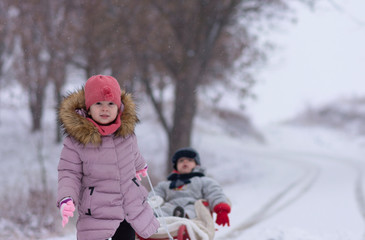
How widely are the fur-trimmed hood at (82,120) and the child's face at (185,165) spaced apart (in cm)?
163

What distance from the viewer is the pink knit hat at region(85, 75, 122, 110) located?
2.83m

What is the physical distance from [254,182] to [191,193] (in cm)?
811

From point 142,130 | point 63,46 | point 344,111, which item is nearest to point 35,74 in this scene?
point 63,46

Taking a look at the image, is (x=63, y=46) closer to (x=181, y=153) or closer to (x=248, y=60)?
(x=248, y=60)

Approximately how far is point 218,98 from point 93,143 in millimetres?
8751

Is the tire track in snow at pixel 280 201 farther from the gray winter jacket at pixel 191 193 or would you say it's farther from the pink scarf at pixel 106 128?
the pink scarf at pixel 106 128

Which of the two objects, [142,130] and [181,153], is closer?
[181,153]

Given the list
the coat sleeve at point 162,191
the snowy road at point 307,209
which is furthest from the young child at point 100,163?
the snowy road at point 307,209

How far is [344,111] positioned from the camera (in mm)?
38938

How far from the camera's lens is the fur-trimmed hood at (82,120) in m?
2.76

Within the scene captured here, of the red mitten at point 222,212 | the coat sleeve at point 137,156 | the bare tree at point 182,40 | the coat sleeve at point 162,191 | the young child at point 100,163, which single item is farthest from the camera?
the bare tree at point 182,40

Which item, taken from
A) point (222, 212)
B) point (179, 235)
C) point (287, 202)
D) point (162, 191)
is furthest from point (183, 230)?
point (287, 202)

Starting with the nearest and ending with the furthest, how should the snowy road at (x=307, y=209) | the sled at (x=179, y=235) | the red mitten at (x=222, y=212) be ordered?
the sled at (x=179, y=235), the red mitten at (x=222, y=212), the snowy road at (x=307, y=209)

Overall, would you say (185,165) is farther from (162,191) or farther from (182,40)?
(182,40)
